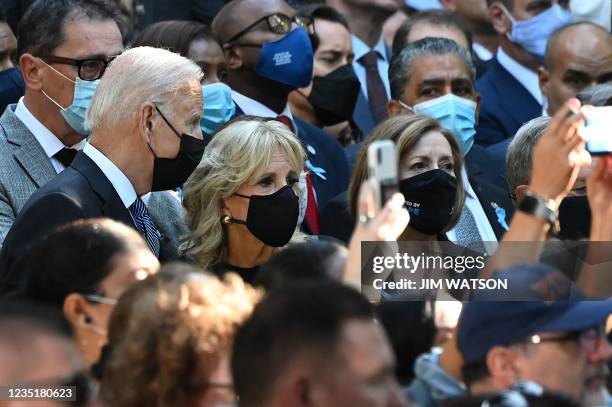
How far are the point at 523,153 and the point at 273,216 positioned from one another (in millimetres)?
1389

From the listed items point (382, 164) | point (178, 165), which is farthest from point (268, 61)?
point (382, 164)

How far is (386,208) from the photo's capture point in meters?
4.32

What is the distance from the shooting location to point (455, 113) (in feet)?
26.1

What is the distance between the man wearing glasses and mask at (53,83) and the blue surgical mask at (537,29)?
3.75 m

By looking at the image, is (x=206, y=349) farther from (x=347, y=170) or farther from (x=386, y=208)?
(x=347, y=170)

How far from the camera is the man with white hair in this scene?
19.1 feet

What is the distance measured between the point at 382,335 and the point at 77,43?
3545 millimetres

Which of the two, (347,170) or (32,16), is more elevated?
(32,16)

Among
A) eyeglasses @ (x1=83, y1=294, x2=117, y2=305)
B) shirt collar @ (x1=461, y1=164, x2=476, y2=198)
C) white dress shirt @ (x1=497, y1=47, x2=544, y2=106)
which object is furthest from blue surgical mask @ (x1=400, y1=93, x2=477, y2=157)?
eyeglasses @ (x1=83, y1=294, x2=117, y2=305)

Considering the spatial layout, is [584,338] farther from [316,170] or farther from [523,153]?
[316,170]

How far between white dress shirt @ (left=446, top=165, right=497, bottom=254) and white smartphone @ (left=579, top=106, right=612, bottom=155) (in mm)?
1814

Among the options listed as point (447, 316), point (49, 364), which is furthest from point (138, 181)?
point (49, 364)

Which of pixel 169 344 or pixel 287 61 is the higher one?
pixel 287 61

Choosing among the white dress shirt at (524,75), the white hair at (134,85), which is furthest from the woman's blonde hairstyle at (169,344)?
the white dress shirt at (524,75)
